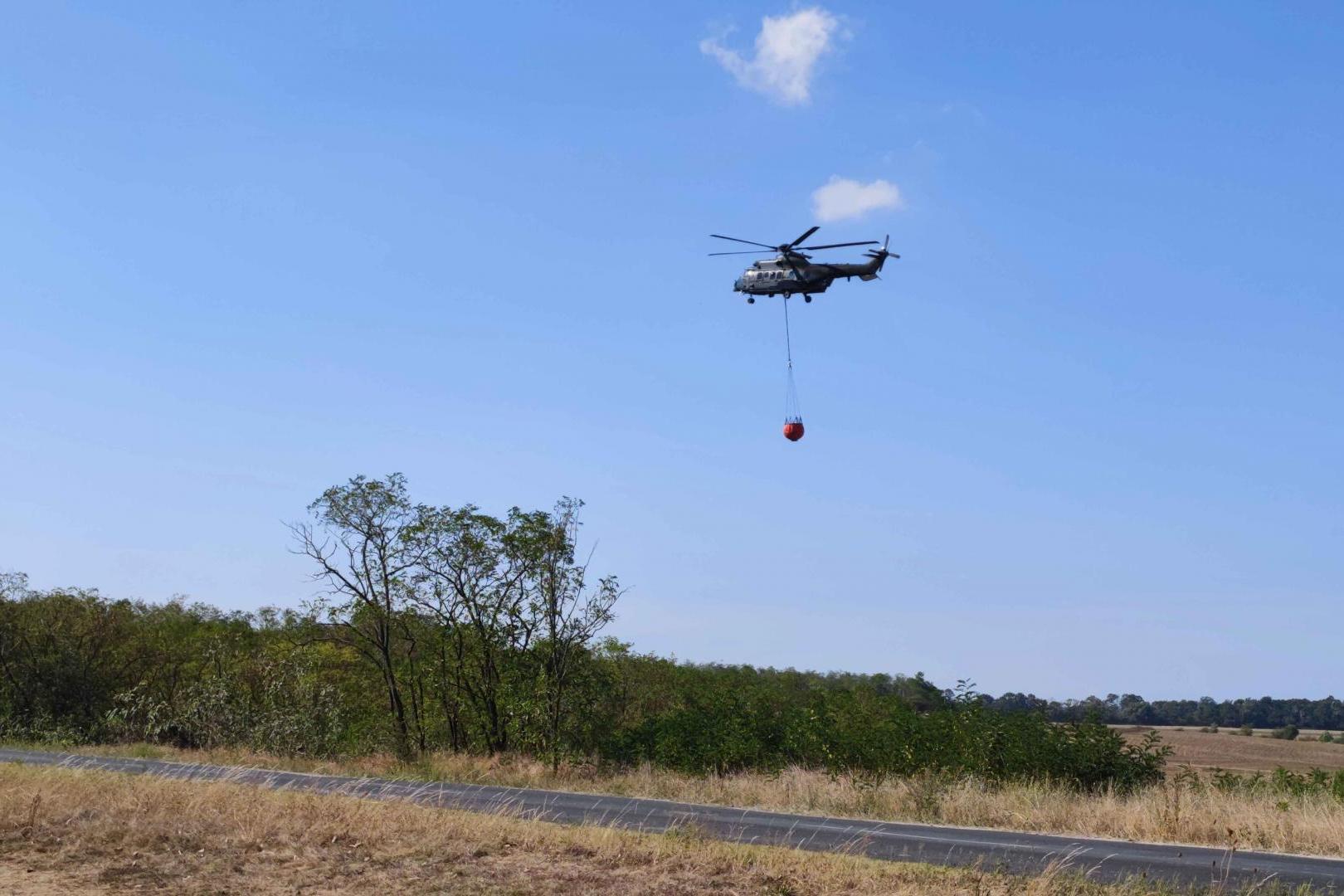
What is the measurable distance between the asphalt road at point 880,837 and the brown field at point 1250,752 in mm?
35894

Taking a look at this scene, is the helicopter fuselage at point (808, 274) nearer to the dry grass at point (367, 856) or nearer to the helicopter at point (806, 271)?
the helicopter at point (806, 271)

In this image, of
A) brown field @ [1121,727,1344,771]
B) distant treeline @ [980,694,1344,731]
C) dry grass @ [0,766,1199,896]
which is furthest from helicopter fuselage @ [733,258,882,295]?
distant treeline @ [980,694,1344,731]

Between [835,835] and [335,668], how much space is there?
28.7m

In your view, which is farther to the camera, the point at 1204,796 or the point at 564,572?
the point at 564,572

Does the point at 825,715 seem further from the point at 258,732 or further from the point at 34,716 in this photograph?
the point at 34,716

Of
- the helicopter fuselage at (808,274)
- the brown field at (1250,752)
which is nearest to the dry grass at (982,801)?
the helicopter fuselage at (808,274)

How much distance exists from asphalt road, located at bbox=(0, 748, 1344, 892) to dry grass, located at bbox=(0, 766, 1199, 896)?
4.97 feet

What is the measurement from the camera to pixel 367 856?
14812 mm

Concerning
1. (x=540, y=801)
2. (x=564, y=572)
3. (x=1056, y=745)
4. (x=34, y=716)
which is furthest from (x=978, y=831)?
(x=34, y=716)

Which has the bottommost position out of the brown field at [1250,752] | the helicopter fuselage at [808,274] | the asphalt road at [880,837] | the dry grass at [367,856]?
the brown field at [1250,752]

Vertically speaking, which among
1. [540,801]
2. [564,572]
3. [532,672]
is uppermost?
[564,572]

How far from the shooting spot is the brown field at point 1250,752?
197ft

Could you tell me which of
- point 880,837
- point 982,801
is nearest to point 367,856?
point 880,837

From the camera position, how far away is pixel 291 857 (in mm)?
14523
